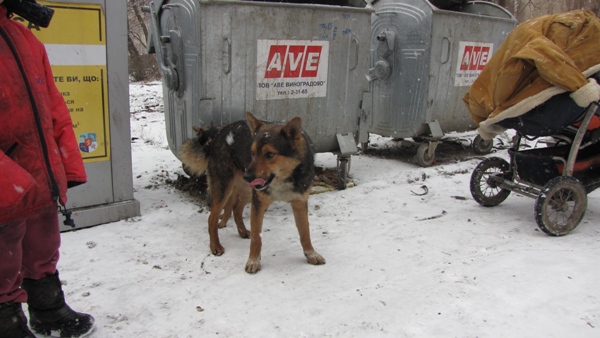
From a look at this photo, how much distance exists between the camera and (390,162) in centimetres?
720

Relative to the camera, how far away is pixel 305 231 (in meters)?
3.73

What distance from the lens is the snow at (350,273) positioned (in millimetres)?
2854

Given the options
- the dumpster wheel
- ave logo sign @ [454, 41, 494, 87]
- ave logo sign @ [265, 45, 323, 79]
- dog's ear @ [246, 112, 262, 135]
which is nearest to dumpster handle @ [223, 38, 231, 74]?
ave logo sign @ [265, 45, 323, 79]

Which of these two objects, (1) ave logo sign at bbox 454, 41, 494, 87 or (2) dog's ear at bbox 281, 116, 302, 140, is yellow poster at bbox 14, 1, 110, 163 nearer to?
(2) dog's ear at bbox 281, 116, 302, 140

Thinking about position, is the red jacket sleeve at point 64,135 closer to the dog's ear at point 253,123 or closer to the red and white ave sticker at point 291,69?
the dog's ear at point 253,123

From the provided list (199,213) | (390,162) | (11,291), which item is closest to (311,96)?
(199,213)

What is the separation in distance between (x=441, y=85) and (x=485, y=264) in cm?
392

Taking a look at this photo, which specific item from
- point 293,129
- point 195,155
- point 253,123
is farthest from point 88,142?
point 293,129

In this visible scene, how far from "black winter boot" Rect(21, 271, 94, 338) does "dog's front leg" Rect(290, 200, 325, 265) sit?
5.58ft

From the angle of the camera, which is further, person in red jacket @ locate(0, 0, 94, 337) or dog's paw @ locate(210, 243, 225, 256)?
dog's paw @ locate(210, 243, 225, 256)

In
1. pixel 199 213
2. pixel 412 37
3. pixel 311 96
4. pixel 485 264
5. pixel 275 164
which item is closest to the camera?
pixel 275 164

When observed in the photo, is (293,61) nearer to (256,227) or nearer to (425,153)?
(256,227)

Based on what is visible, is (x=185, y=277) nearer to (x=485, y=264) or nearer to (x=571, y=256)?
(x=485, y=264)

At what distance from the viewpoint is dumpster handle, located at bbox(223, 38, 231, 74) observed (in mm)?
4609
